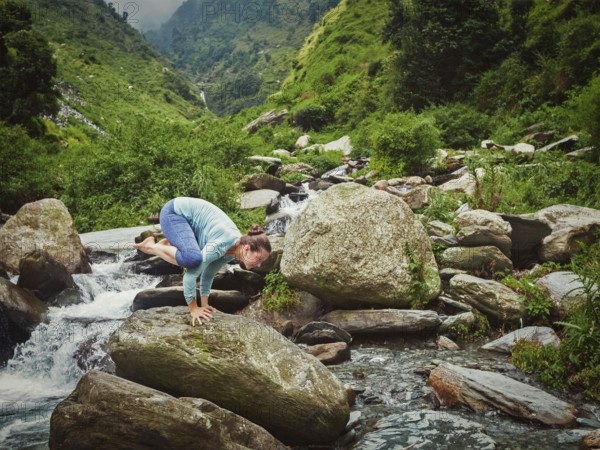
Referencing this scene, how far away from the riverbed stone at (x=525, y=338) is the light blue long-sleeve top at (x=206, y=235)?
18.8 ft

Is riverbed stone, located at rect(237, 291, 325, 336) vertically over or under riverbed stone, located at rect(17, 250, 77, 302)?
under

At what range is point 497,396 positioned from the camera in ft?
20.1

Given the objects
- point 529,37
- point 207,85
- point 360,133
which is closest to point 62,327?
point 360,133

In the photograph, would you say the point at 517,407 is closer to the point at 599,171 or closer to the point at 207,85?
the point at 599,171

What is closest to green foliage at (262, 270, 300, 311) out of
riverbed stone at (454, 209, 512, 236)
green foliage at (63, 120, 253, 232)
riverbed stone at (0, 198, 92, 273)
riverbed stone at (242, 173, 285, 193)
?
riverbed stone at (454, 209, 512, 236)

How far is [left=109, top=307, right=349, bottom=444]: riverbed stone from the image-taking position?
5578 millimetres

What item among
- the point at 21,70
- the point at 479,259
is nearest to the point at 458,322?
the point at 479,259

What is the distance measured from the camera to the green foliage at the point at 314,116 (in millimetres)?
44031

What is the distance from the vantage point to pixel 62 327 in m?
10.1

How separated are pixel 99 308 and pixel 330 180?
14608 millimetres

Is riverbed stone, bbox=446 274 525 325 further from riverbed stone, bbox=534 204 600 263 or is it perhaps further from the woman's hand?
the woman's hand

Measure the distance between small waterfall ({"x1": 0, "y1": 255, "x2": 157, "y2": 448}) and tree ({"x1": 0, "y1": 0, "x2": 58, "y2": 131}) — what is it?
29.7 m

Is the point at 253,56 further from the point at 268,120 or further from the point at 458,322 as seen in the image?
the point at 458,322

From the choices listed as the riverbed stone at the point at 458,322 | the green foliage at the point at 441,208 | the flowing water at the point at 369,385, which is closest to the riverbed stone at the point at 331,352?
the flowing water at the point at 369,385
